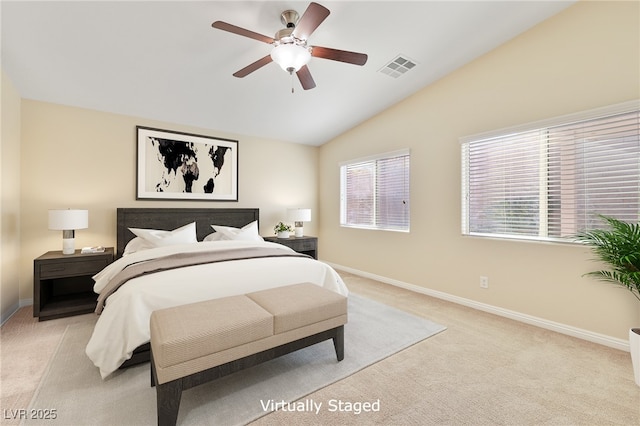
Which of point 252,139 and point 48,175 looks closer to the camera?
point 48,175

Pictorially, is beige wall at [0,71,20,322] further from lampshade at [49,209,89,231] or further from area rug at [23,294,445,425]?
area rug at [23,294,445,425]

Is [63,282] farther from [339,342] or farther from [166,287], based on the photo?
[339,342]

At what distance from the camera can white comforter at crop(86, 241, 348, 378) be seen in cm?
197

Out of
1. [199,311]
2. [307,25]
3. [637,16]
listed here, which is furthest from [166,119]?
[637,16]

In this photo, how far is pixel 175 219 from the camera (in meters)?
4.13

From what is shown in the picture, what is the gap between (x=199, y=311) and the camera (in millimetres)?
1846

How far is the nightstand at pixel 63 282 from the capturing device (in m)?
2.95

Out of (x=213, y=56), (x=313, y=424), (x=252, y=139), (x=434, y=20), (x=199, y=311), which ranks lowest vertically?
(x=313, y=424)

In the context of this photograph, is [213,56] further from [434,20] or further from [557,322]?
[557,322]

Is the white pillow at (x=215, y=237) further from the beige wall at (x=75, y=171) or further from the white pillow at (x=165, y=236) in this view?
the beige wall at (x=75, y=171)

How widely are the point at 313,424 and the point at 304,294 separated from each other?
33.2 inches

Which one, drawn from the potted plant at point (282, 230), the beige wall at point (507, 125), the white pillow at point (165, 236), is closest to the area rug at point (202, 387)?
the white pillow at point (165, 236)

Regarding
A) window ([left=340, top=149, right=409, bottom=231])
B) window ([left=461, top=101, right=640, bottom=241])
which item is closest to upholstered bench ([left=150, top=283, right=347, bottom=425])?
window ([left=461, top=101, right=640, bottom=241])

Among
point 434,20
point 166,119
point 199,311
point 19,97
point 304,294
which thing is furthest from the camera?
point 166,119
